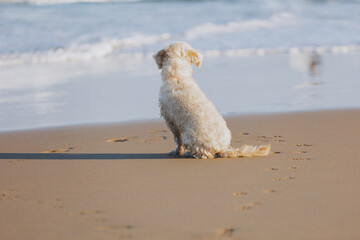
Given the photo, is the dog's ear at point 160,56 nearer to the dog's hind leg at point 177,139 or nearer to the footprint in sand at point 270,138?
the dog's hind leg at point 177,139

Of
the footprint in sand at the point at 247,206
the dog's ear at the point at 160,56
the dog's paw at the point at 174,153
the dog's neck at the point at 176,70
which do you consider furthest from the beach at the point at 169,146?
the dog's ear at the point at 160,56

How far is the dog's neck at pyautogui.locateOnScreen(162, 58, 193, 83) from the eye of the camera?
5.59 metres

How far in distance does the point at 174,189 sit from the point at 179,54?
177cm

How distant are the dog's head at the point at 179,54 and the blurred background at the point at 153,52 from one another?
7.31ft

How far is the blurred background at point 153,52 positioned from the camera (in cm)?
874

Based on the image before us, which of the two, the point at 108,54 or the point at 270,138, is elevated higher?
the point at 108,54

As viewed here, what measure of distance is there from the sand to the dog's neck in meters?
0.81

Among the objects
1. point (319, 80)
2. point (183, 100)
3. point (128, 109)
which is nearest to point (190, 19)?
point (319, 80)

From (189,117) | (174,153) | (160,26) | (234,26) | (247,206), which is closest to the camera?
(247,206)

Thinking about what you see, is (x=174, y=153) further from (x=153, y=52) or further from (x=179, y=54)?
(x=153, y=52)

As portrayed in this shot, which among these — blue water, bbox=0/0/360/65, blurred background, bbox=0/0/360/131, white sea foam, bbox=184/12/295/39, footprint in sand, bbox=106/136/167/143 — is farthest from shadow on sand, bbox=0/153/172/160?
white sea foam, bbox=184/12/295/39

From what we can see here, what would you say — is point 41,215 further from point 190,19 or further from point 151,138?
point 190,19

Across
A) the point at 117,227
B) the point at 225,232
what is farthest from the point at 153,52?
the point at 225,232

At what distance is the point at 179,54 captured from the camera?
5668 mm
